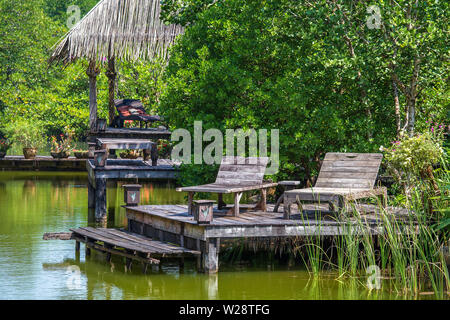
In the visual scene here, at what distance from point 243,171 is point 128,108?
10.0m

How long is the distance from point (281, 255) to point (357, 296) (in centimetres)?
301

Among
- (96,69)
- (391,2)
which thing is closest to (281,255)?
(391,2)

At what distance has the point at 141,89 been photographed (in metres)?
27.9

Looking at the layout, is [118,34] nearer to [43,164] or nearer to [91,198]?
[91,198]

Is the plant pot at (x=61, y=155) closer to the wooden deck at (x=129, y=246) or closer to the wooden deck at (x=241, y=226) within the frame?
the wooden deck at (x=129, y=246)

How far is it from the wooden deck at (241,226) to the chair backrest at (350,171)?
39 cm

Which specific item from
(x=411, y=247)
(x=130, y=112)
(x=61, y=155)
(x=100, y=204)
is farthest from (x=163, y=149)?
(x=411, y=247)

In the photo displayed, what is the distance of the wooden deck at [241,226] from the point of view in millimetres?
9945

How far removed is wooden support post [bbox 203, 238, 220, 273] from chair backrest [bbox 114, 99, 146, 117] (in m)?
11.1

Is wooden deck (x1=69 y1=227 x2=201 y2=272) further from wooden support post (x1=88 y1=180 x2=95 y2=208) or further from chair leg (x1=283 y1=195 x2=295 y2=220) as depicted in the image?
wooden support post (x1=88 y1=180 x2=95 y2=208)

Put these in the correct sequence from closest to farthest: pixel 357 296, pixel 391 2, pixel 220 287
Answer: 1. pixel 357 296
2. pixel 220 287
3. pixel 391 2

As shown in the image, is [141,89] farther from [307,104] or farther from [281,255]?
[281,255]

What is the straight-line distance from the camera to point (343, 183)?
35.9 ft

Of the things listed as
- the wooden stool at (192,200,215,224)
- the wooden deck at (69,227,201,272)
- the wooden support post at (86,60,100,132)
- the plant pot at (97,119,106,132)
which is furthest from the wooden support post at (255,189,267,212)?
the wooden support post at (86,60,100,132)
